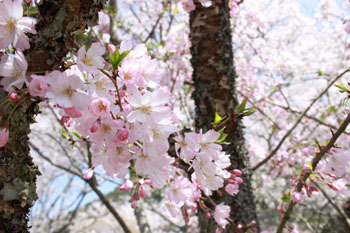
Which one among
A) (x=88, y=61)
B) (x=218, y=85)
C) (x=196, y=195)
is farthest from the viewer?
(x=218, y=85)

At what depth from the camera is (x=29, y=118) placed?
0.82 meters

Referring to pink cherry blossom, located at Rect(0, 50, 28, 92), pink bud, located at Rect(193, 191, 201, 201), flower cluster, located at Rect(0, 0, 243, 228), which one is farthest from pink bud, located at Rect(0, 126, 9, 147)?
pink bud, located at Rect(193, 191, 201, 201)

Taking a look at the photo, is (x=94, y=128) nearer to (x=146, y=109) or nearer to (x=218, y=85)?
(x=146, y=109)

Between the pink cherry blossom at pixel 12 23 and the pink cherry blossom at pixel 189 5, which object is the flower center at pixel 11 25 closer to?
the pink cherry blossom at pixel 12 23

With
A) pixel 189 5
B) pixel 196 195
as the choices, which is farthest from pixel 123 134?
pixel 189 5

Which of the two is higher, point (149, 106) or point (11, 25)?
point (11, 25)

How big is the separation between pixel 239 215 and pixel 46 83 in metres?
1.45

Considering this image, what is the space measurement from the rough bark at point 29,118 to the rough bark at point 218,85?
1160 millimetres

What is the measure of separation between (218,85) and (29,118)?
4.36 feet

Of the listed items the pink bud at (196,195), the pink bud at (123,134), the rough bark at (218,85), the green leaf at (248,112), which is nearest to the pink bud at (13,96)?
the pink bud at (123,134)

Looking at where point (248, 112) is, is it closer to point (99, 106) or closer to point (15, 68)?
point (99, 106)

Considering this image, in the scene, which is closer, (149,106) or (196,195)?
(149,106)

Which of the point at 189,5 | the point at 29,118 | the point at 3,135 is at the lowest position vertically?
the point at 3,135

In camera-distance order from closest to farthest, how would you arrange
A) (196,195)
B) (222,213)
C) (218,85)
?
(196,195)
(222,213)
(218,85)
